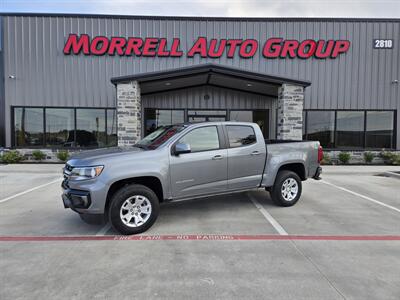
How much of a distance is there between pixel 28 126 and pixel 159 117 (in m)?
6.79

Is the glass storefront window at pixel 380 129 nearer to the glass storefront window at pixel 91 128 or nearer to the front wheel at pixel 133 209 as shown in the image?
the front wheel at pixel 133 209

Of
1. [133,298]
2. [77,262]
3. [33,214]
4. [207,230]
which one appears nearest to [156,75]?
[33,214]

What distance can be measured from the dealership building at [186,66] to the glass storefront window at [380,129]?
5 centimetres

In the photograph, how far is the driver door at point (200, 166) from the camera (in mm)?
4473

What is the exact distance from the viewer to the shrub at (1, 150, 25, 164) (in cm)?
1219

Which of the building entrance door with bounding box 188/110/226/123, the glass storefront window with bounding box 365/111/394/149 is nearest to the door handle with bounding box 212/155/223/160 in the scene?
the building entrance door with bounding box 188/110/226/123

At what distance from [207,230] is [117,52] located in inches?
450

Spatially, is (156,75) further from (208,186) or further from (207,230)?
(207,230)

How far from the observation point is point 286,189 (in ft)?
18.7

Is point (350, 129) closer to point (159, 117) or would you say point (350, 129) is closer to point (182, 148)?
point (159, 117)

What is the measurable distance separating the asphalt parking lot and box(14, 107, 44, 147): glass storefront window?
843 cm

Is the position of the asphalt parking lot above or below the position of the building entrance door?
below

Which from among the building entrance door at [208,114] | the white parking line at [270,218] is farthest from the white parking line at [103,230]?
the building entrance door at [208,114]

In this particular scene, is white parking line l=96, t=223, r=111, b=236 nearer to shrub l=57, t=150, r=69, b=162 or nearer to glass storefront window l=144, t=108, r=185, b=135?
shrub l=57, t=150, r=69, b=162
